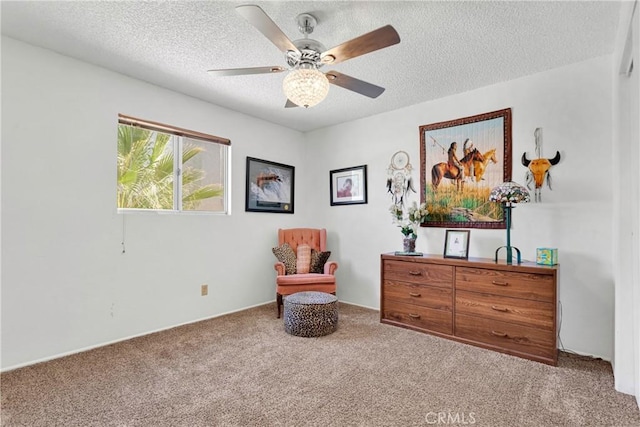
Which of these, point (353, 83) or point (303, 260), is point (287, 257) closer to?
point (303, 260)

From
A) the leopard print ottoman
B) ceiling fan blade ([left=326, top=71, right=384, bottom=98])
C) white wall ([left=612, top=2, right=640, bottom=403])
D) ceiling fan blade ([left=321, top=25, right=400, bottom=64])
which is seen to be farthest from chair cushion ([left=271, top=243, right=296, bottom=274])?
white wall ([left=612, top=2, right=640, bottom=403])

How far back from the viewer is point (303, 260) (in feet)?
13.1

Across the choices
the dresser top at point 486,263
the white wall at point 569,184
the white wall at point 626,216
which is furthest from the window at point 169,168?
the white wall at point 626,216

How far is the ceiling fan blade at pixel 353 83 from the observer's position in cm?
216

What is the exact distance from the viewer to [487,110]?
320cm

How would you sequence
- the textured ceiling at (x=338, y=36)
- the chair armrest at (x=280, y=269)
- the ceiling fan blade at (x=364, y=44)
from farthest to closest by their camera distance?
1. the chair armrest at (x=280, y=269)
2. the textured ceiling at (x=338, y=36)
3. the ceiling fan blade at (x=364, y=44)

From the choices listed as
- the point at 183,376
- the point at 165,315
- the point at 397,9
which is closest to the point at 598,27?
the point at 397,9

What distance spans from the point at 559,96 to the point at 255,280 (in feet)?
12.2

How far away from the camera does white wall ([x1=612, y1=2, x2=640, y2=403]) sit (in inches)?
75.4

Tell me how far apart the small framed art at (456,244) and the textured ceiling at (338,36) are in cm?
149

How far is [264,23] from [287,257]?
271cm

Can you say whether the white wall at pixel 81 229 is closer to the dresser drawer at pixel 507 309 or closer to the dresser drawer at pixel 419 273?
the dresser drawer at pixel 419 273

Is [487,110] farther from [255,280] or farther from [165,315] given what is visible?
[165,315]

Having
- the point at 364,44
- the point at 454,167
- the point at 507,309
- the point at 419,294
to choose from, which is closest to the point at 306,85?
the point at 364,44
